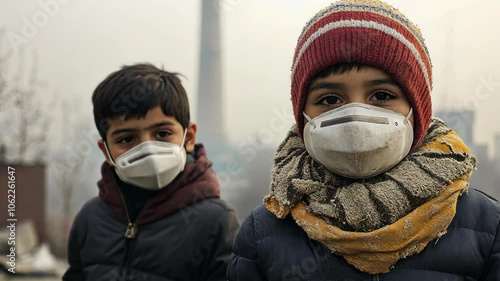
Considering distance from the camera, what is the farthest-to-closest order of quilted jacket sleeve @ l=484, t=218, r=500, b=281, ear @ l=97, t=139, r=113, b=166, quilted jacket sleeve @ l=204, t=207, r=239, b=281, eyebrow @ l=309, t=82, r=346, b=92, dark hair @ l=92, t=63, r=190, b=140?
ear @ l=97, t=139, r=113, b=166, dark hair @ l=92, t=63, r=190, b=140, quilted jacket sleeve @ l=204, t=207, r=239, b=281, eyebrow @ l=309, t=82, r=346, b=92, quilted jacket sleeve @ l=484, t=218, r=500, b=281

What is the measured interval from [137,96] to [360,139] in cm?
125

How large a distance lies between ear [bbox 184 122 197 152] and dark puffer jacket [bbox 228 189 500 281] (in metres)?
0.91

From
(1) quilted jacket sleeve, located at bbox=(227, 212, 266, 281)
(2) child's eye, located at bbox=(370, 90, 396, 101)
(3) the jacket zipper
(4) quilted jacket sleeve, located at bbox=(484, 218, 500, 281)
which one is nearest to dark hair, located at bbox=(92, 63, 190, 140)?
(3) the jacket zipper

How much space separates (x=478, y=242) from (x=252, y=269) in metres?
0.67

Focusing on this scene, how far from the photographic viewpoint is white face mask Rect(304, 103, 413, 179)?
1536 millimetres

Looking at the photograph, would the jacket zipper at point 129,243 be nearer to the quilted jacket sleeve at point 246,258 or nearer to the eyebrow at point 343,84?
the quilted jacket sleeve at point 246,258

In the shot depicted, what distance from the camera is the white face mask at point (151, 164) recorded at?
7.77 feet

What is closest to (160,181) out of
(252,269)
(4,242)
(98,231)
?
(98,231)

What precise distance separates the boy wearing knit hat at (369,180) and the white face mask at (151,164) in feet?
2.53

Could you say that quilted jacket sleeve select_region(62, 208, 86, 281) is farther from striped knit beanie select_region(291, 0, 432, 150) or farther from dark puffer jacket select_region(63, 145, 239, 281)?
striped knit beanie select_region(291, 0, 432, 150)

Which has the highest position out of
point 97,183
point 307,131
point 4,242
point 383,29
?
point 383,29

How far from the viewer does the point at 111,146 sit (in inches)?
97.3

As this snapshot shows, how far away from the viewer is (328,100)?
1.65 metres

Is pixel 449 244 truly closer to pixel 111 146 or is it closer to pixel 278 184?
pixel 278 184
